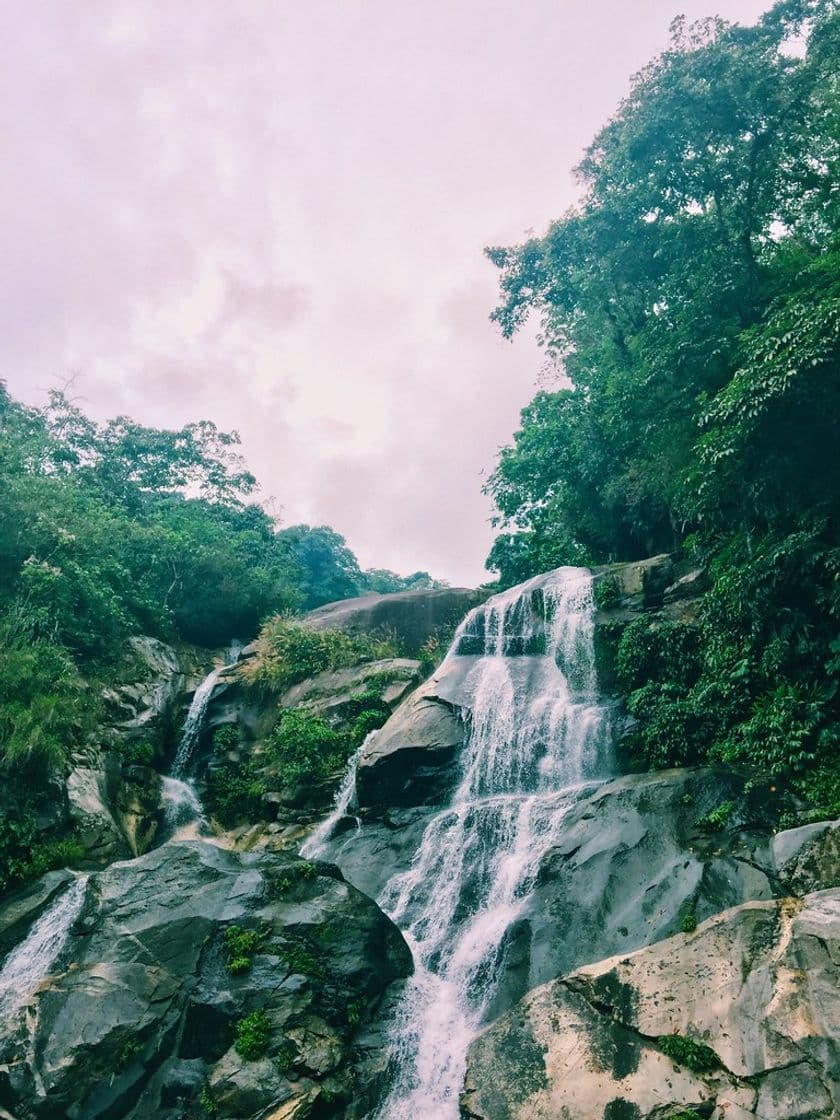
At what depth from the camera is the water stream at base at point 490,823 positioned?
8414mm

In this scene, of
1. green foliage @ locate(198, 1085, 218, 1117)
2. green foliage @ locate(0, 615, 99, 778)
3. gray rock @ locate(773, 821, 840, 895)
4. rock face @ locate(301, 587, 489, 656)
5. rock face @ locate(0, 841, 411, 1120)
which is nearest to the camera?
gray rock @ locate(773, 821, 840, 895)

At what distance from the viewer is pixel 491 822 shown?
11852mm

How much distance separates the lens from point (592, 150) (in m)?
18.8

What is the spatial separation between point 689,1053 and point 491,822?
5.77 metres

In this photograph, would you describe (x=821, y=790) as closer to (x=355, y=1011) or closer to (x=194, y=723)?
(x=355, y=1011)

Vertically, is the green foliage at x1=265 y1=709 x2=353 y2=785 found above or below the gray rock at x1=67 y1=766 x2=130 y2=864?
above

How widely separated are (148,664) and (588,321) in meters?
19.6

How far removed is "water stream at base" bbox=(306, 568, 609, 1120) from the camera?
27.6 feet

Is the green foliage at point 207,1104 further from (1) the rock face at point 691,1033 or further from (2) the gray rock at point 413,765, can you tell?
(2) the gray rock at point 413,765

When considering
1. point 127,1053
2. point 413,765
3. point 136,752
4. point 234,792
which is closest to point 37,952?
point 127,1053

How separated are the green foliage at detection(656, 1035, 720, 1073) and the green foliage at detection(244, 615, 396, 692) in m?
15.0

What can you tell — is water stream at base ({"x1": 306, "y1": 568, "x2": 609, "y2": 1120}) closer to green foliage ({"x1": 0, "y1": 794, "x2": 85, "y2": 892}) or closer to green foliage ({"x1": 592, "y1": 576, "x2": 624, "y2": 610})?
green foliage ({"x1": 592, "y1": 576, "x2": 624, "y2": 610})

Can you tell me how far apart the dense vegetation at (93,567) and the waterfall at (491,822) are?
24.9 feet

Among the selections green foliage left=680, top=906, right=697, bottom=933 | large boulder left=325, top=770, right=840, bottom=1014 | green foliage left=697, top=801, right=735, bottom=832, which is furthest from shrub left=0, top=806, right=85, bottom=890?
green foliage left=697, top=801, right=735, bottom=832
